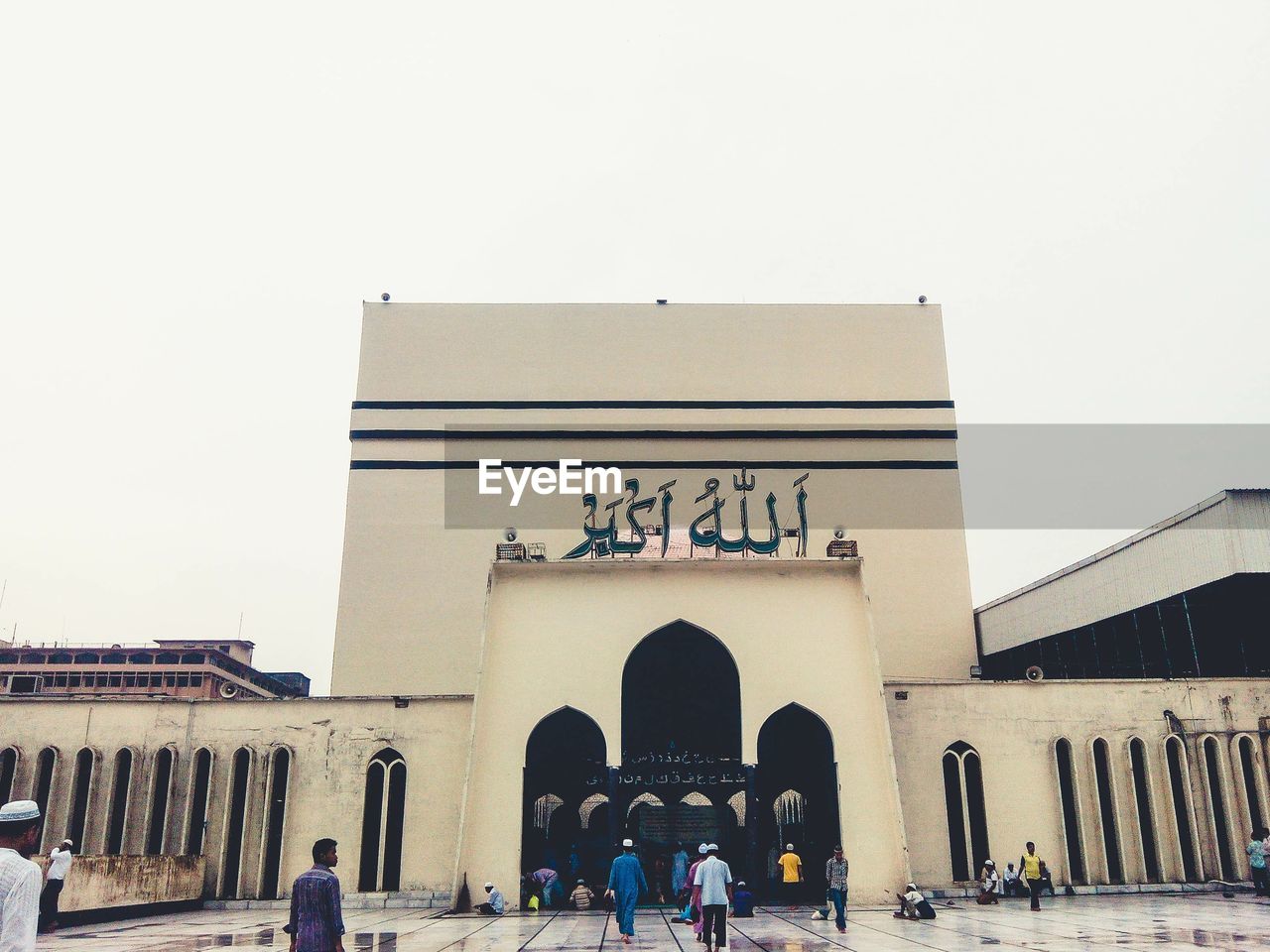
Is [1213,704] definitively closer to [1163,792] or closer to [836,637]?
[1163,792]

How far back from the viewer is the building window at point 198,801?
25594 millimetres

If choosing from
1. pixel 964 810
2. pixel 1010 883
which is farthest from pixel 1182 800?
pixel 964 810

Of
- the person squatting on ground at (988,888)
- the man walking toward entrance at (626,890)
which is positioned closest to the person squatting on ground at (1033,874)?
the person squatting on ground at (988,888)

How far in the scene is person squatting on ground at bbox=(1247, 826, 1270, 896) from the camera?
21984 millimetres

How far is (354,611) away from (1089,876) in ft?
79.9

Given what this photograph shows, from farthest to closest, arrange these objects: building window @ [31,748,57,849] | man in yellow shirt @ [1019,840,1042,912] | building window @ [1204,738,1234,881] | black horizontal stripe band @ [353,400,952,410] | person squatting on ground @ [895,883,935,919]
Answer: black horizontal stripe band @ [353,400,952,410]
building window @ [31,748,57,849]
building window @ [1204,738,1234,881]
man in yellow shirt @ [1019,840,1042,912]
person squatting on ground @ [895,883,935,919]

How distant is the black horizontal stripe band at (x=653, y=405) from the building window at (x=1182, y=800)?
56.4 feet

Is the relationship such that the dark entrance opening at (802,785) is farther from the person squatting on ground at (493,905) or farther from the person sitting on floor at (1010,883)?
the person squatting on ground at (493,905)

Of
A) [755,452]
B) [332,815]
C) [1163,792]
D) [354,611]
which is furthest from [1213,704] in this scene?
[354,611]

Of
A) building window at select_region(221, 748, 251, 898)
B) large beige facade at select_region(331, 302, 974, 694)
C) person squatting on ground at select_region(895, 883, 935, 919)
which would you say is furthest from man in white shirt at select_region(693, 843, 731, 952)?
large beige facade at select_region(331, 302, 974, 694)

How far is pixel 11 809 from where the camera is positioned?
5570 millimetres

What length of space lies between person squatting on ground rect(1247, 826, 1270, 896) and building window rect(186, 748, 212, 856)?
A: 2375 centimetres

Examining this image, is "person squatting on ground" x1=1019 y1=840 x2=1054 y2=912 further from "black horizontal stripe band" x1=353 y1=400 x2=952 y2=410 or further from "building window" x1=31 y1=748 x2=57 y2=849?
"building window" x1=31 y1=748 x2=57 y2=849

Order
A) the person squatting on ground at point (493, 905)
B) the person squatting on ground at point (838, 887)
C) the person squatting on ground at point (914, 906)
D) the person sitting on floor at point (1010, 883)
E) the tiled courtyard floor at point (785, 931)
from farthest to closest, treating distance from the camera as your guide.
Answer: the person sitting on floor at point (1010, 883)
the person squatting on ground at point (493, 905)
the person squatting on ground at point (914, 906)
the person squatting on ground at point (838, 887)
the tiled courtyard floor at point (785, 931)
